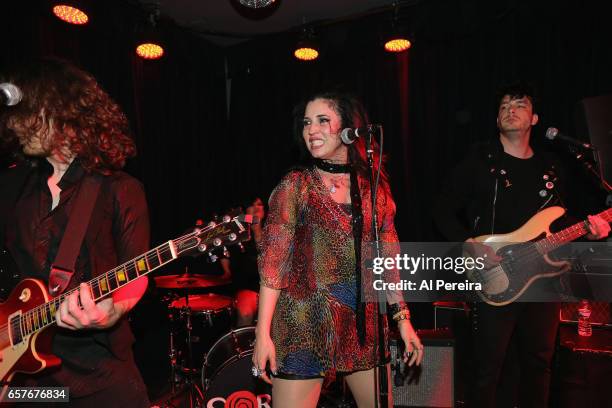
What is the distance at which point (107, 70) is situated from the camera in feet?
18.3

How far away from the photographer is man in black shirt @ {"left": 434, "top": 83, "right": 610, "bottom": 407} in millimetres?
2955

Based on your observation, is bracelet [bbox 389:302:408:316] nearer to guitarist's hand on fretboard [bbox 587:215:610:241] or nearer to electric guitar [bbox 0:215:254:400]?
electric guitar [bbox 0:215:254:400]

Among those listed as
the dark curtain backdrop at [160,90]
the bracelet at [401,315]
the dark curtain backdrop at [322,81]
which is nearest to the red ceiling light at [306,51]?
the dark curtain backdrop at [322,81]

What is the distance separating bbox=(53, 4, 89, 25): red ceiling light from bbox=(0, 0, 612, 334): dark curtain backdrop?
56 cm

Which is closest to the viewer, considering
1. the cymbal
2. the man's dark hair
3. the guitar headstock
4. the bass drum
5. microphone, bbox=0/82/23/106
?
microphone, bbox=0/82/23/106

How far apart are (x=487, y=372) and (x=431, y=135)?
11.9 feet

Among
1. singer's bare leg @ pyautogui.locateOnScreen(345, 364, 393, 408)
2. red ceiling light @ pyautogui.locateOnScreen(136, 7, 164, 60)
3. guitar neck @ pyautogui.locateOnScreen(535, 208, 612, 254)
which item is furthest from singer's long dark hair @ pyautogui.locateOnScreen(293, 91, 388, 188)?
red ceiling light @ pyautogui.locateOnScreen(136, 7, 164, 60)

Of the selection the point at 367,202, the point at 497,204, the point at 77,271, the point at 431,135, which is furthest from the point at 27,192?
the point at 431,135

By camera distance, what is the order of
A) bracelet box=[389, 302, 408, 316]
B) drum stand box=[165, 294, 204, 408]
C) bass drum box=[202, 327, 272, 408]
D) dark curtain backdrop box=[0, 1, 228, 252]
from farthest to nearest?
dark curtain backdrop box=[0, 1, 228, 252] < drum stand box=[165, 294, 204, 408] < bass drum box=[202, 327, 272, 408] < bracelet box=[389, 302, 408, 316]

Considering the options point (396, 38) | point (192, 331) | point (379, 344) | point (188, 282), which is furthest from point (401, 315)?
point (396, 38)

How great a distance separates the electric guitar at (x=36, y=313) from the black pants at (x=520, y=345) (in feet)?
6.95

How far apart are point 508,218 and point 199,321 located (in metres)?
3.08

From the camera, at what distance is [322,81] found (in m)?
6.73

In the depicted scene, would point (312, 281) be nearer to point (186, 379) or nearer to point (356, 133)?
point (356, 133)
